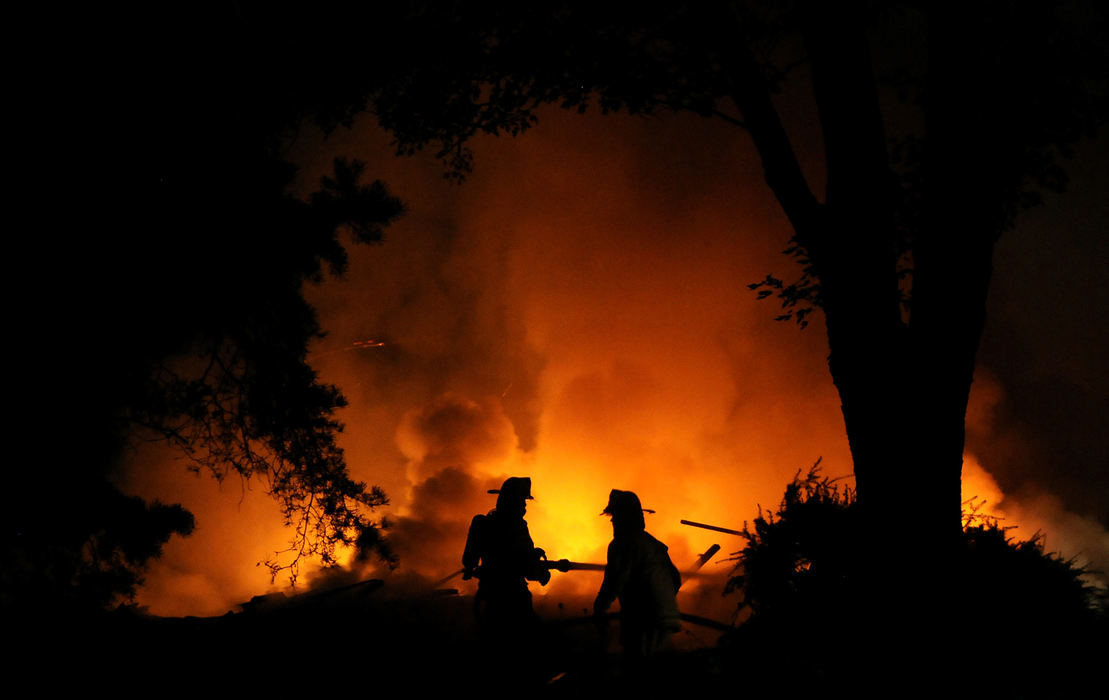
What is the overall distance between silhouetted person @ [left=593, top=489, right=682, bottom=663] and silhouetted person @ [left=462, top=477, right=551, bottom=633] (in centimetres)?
A: 150

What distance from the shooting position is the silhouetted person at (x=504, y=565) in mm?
7805

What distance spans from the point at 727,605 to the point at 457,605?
5952mm

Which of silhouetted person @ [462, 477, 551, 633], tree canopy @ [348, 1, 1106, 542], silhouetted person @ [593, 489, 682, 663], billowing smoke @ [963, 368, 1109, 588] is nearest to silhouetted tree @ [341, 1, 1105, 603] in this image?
tree canopy @ [348, 1, 1106, 542]

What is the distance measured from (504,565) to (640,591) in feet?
6.39

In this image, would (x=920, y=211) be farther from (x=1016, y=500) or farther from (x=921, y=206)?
(x=1016, y=500)

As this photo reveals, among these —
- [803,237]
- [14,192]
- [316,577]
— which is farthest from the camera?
[316,577]

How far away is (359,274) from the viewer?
70.0ft

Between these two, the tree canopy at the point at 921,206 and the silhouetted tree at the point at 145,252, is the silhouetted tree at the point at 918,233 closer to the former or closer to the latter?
the tree canopy at the point at 921,206

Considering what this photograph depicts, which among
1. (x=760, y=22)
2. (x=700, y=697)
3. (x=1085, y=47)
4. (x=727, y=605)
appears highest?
(x=760, y=22)

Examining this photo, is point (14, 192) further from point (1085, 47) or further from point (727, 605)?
point (727, 605)

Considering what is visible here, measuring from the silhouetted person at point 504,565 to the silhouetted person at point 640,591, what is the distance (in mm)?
1501

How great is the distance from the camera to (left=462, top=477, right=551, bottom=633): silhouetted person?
307 inches

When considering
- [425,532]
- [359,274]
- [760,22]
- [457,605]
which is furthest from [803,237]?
[359,274]

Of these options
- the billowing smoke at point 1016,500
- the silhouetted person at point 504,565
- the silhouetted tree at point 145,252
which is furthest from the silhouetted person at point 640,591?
the billowing smoke at point 1016,500
